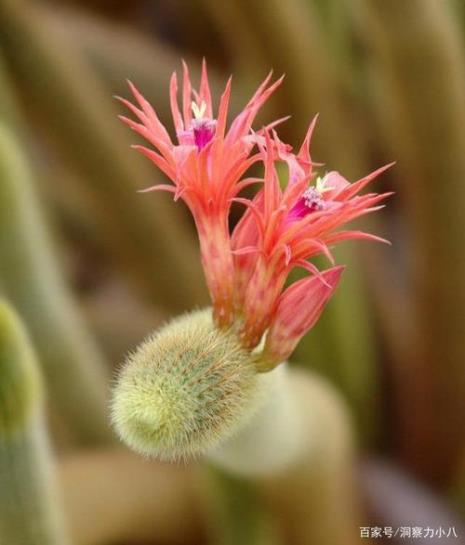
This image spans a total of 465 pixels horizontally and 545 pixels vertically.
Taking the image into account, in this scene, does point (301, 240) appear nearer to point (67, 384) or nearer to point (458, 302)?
point (67, 384)

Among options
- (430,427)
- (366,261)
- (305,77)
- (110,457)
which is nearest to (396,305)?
(366,261)

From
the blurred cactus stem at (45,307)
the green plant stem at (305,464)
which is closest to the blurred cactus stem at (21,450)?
the green plant stem at (305,464)

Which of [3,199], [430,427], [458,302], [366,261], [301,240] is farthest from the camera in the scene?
[366,261]

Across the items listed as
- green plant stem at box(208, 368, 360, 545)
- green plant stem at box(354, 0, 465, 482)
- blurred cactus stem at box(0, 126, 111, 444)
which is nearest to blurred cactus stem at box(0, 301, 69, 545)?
green plant stem at box(208, 368, 360, 545)

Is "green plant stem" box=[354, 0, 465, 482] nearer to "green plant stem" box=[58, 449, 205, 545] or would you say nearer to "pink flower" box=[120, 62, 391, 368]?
"green plant stem" box=[58, 449, 205, 545]

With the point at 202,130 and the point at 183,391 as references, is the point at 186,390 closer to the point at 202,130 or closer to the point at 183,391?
the point at 183,391

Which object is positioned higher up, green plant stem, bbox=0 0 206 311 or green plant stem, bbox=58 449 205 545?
green plant stem, bbox=0 0 206 311

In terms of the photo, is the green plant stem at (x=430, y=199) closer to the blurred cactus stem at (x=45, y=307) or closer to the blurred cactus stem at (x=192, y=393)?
the blurred cactus stem at (x=45, y=307)
